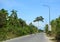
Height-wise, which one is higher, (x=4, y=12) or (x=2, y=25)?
(x=4, y=12)

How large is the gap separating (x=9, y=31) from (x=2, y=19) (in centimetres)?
543

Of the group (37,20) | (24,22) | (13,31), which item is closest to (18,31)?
(13,31)

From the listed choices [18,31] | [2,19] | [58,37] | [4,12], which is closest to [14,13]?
[18,31]

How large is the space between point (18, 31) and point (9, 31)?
9153 millimetres

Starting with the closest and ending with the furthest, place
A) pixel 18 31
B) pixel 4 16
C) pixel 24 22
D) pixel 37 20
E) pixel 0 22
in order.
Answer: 1. pixel 0 22
2. pixel 4 16
3. pixel 18 31
4. pixel 24 22
5. pixel 37 20

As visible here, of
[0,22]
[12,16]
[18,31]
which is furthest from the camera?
[12,16]

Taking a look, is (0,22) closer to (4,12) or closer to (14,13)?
(4,12)

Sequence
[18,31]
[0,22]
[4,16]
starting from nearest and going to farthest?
1. [0,22]
2. [4,16]
3. [18,31]

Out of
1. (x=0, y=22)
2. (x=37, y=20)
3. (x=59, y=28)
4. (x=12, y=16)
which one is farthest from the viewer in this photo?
(x=37, y=20)

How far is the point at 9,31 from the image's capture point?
199ft

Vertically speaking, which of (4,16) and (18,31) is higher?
(4,16)

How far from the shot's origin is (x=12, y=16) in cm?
8919

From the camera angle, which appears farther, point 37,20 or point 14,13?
point 37,20

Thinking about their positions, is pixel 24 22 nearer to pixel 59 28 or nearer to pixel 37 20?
pixel 37 20
